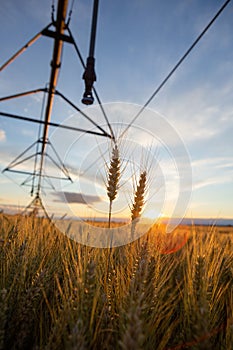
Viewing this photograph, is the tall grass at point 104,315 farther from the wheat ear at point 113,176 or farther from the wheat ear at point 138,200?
the wheat ear at point 113,176

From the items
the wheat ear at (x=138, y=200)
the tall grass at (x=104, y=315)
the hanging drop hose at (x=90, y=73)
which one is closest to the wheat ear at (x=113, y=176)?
the wheat ear at (x=138, y=200)

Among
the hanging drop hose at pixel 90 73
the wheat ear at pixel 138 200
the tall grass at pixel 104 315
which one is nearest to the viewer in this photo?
the tall grass at pixel 104 315

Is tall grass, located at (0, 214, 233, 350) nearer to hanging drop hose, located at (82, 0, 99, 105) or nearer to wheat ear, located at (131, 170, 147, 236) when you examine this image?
wheat ear, located at (131, 170, 147, 236)

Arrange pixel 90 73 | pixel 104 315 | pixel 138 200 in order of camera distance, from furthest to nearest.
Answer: pixel 90 73 → pixel 138 200 → pixel 104 315

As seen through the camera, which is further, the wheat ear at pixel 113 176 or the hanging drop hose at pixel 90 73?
the hanging drop hose at pixel 90 73

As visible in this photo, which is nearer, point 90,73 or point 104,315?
point 104,315

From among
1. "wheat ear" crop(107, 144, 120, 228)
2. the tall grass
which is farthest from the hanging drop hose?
the tall grass

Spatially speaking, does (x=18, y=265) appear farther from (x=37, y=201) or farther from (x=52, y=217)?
(x=37, y=201)

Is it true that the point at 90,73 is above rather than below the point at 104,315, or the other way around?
above

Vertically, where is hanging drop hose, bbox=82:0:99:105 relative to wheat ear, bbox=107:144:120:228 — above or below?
above

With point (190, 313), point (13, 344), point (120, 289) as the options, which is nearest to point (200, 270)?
point (190, 313)

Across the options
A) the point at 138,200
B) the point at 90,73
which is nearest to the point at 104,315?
the point at 138,200

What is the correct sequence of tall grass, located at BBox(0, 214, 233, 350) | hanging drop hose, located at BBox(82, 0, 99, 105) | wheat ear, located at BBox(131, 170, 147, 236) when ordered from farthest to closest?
hanging drop hose, located at BBox(82, 0, 99, 105)
wheat ear, located at BBox(131, 170, 147, 236)
tall grass, located at BBox(0, 214, 233, 350)

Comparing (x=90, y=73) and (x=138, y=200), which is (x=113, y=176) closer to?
(x=138, y=200)
